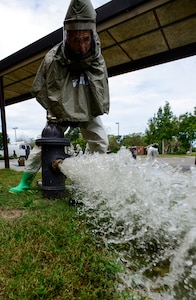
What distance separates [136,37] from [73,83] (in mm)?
1832

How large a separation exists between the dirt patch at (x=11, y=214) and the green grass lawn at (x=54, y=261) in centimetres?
1

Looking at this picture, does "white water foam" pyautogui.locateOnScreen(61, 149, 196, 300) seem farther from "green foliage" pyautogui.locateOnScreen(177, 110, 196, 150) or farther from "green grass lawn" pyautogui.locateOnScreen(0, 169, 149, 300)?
"green foliage" pyautogui.locateOnScreen(177, 110, 196, 150)

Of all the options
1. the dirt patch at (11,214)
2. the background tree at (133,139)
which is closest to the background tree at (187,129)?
the background tree at (133,139)

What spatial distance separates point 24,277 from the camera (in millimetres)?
710

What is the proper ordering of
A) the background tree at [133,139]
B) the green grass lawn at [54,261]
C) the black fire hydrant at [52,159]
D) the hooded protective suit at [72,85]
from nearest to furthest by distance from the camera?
the green grass lawn at [54,261]
the black fire hydrant at [52,159]
the hooded protective suit at [72,85]
the background tree at [133,139]

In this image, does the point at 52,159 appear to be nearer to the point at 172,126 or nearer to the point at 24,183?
the point at 24,183

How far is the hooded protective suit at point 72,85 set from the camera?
1.76 metres

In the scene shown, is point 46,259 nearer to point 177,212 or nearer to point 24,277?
point 24,277

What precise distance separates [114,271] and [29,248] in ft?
1.30

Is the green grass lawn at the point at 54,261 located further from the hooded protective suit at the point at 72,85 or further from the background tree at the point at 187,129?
the background tree at the point at 187,129

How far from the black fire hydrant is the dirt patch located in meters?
0.32

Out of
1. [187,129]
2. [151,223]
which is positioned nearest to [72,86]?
[151,223]

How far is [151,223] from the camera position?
39.1 inches

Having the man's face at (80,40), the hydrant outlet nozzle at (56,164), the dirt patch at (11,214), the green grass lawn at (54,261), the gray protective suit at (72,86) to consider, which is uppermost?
the man's face at (80,40)
